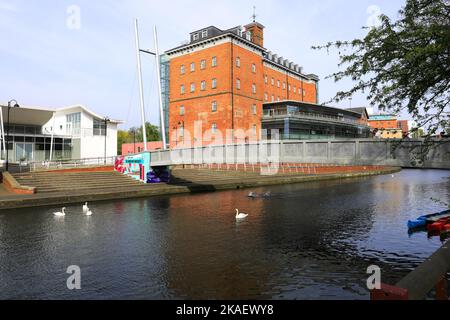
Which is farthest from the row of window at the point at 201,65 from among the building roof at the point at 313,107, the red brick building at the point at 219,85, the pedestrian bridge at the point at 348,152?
the pedestrian bridge at the point at 348,152

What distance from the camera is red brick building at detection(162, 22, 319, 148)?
5552cm

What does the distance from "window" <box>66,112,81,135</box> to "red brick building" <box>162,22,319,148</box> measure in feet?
53.3

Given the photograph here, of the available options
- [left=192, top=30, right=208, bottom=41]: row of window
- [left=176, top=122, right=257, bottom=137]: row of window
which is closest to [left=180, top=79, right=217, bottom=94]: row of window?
[left=176, top=122, right=257, bottom=137]: row of window

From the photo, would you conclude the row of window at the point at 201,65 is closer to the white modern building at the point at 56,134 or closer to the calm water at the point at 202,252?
the white modern building at the point at 56,134

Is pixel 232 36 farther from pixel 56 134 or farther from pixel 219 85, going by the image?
pixel 56 134

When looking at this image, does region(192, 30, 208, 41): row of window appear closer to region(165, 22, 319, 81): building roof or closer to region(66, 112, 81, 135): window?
region(165, 22, 319, 81): building roof

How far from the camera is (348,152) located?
56.0 feet

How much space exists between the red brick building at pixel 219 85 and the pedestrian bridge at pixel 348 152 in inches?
1098

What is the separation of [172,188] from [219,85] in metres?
26.3

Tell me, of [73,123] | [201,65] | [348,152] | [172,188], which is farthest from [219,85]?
[348,152]

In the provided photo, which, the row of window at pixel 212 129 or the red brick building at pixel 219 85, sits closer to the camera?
the red brick building at pixel 219 85

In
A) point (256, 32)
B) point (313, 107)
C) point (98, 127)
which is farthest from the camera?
point (313, 107)

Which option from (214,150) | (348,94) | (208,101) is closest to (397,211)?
(214,150)

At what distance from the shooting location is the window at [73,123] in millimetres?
56000
